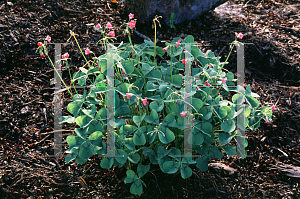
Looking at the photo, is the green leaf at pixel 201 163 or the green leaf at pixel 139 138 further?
the green leaf at pixel 201 163

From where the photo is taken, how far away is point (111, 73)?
186 centimetres

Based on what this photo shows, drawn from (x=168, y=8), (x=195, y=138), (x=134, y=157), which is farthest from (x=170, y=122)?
(x=168, y=8)

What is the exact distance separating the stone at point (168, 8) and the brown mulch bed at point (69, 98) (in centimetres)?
10

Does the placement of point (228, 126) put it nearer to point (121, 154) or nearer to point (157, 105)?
point (157, 105)

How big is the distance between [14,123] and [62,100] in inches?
18.4

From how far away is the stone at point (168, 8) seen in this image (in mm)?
3453

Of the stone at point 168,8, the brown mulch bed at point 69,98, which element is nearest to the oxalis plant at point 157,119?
the brown mulch bed at point 69,98

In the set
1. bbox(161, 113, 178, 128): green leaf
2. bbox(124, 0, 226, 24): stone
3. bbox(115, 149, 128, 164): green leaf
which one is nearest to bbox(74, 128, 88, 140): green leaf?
bbox(115, 149, 128, 164): green leaf

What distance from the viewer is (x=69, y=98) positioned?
2674 millimetres

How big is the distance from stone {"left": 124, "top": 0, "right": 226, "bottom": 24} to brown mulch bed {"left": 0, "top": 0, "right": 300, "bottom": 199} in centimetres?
10

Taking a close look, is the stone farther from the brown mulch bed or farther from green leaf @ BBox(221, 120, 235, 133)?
green leaf @ BBox(221, 120, 235, 133)

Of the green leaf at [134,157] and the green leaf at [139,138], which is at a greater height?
the green leaf at [139,138]

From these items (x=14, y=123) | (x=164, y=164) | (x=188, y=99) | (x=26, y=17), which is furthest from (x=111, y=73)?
(x=26, y=17)

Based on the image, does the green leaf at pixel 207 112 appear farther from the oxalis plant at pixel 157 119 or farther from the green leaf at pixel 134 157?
the green leaf at pixel 134 157
